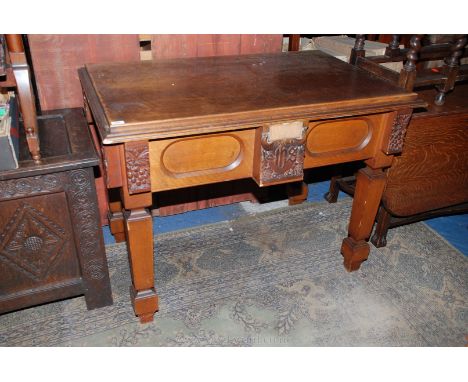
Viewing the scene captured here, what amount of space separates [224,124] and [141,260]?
0.64m

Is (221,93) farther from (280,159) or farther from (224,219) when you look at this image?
(224,219)

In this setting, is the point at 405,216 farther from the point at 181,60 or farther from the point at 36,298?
the point at 36,298

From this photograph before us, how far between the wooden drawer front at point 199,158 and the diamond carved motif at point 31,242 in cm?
46

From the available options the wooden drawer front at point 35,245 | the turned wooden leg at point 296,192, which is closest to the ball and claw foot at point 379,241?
the turned wooden leg at point 296,192

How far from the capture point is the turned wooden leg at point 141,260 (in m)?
1.59

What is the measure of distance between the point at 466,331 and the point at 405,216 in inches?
24.0

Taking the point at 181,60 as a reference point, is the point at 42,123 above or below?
below

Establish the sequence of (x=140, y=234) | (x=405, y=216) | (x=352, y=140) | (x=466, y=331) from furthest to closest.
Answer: (x=405, y=216), (x=466, y=331), (x=352, y=140), (x=140, y=234)

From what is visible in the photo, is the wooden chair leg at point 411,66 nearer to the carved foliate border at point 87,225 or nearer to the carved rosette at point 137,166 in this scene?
the carved rosette at point 137,166

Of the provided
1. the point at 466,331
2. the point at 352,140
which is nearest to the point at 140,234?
the point at 352,140

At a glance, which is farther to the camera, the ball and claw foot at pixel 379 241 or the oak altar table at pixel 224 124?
the ball and claw foot at pixel 379 241

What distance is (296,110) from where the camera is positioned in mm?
1508

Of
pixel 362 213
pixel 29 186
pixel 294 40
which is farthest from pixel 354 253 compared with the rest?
pixel 29 186

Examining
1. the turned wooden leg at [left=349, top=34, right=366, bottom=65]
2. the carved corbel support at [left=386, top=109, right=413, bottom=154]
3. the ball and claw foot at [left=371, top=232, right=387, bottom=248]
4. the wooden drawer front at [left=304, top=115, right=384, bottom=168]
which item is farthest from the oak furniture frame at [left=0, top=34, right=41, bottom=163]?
the ball and claw foot at [left=371, top=232, right=387, bottom=248]
